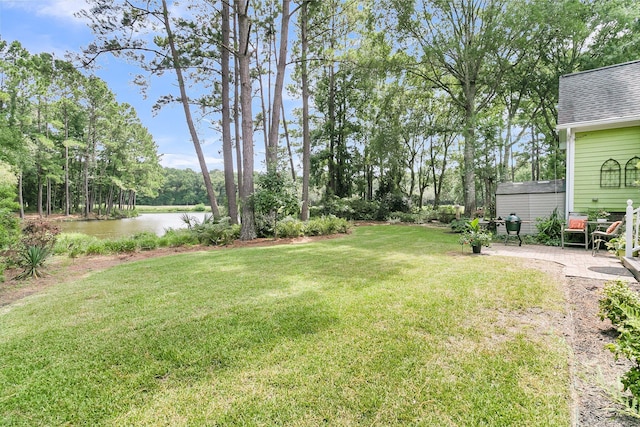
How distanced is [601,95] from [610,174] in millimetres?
2666

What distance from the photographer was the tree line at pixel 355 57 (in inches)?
397

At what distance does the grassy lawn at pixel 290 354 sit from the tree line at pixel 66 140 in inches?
813

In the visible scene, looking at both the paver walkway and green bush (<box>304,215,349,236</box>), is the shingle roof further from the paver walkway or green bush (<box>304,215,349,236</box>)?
green bush (<box>304,215,349,236</box>)

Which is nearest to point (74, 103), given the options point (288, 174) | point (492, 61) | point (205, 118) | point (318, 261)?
point (205, 118)

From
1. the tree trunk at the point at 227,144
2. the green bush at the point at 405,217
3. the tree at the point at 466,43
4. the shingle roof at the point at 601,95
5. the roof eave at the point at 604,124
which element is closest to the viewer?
the roof eave at the point at 604,124

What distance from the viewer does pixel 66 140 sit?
2559 centimetres

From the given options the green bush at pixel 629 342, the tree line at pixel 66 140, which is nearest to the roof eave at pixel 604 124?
the green bush at pixel 629 342

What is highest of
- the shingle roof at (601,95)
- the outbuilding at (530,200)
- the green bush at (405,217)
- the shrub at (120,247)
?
the shingle roof at (601,95)

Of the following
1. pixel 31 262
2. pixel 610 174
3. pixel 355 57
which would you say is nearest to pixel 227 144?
pixel 31 262

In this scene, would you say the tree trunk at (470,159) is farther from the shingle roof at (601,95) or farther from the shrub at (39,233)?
the shrub at (39,233)

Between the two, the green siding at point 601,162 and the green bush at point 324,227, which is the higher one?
the green siding at point 601,162

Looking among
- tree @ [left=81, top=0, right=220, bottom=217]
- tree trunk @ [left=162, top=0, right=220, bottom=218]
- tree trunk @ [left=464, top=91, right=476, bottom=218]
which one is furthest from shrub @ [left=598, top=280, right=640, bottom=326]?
tree @ [left=81, top=0, right=220, bottom=217]

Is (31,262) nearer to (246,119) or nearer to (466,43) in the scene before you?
(246,119)

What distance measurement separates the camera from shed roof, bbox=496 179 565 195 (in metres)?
9.91
